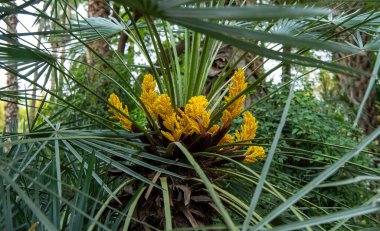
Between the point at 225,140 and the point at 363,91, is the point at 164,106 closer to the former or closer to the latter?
the point at 225,140

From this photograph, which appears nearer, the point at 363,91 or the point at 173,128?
the point at 173,128

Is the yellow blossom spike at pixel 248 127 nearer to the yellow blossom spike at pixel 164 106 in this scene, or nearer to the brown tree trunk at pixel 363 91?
the yellow blossom spike at pixel 164 106

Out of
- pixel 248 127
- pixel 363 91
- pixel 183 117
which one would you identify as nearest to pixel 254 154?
pixel 248 127

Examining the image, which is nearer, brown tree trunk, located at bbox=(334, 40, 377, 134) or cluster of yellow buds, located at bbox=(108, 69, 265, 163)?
cluster of yellow buds, located at bbox=(108, 69, 265, 163)

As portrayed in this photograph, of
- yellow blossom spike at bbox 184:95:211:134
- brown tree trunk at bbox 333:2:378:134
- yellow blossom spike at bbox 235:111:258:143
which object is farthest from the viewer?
brown tree trunk at bbox 333:2:378:134

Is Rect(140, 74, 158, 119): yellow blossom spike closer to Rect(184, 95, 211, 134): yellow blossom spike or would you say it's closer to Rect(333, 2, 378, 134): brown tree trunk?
Rect(184, 95, 211, 134): yellow blossom spike

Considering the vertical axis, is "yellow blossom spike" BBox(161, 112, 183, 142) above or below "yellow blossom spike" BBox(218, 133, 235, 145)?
above

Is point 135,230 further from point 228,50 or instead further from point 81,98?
point 81,98

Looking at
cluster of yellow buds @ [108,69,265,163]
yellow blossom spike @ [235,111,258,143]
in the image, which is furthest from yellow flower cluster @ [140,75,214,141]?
yellow blossom spike @ [235,111,258,143]
